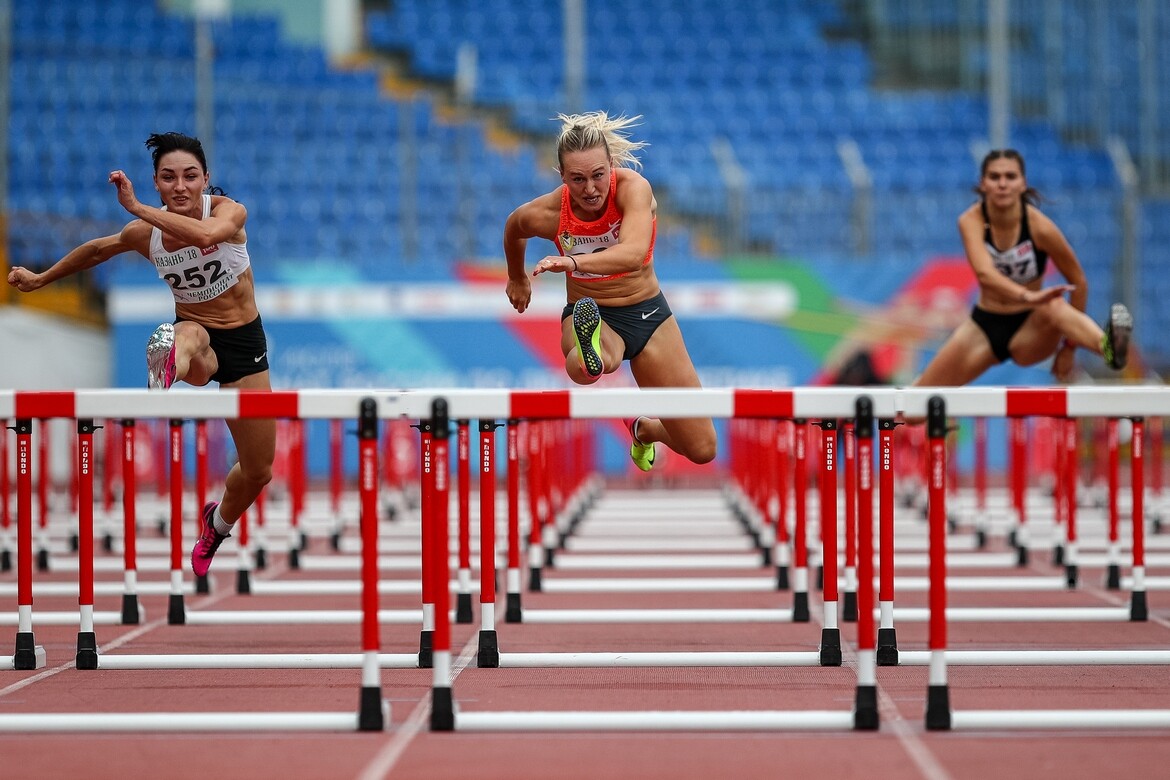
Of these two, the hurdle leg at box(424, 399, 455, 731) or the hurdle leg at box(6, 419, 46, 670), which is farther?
the hurdle leg at box(6, 419, 46, 670)

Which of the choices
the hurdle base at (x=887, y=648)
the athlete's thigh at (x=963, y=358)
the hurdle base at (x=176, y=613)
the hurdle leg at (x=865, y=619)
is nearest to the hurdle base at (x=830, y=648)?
the hurdle base at (x=887, y=648)

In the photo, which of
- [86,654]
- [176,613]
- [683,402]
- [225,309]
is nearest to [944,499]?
[683,402]

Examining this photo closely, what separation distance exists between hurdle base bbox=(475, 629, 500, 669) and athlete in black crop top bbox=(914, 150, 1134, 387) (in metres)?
3.13

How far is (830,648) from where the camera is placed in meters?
5.31

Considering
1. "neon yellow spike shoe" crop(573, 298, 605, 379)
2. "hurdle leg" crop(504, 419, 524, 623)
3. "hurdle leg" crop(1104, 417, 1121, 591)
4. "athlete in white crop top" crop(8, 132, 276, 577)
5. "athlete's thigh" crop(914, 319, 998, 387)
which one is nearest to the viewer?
"neon yellow spike shoe" crop(573, 298, 605, 379)

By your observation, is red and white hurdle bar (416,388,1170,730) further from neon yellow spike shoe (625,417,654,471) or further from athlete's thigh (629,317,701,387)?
neon yellow spike shoe (625,417,654,471)

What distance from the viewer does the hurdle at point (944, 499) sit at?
13.6ft

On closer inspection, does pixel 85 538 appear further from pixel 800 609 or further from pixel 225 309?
pixel 800 609

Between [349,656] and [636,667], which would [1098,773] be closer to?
[636,667]

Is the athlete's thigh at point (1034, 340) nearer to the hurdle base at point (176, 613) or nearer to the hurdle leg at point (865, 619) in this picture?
the hurdle leg at point (865, 619)

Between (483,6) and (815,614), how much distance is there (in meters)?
16.9

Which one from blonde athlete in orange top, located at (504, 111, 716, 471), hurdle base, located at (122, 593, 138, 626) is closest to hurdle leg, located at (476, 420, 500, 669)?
blonde athlete in orange top, located at (504, 111, 716, 471)

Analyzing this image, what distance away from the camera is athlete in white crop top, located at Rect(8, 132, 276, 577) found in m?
5.52

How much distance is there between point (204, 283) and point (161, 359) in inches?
23.4
